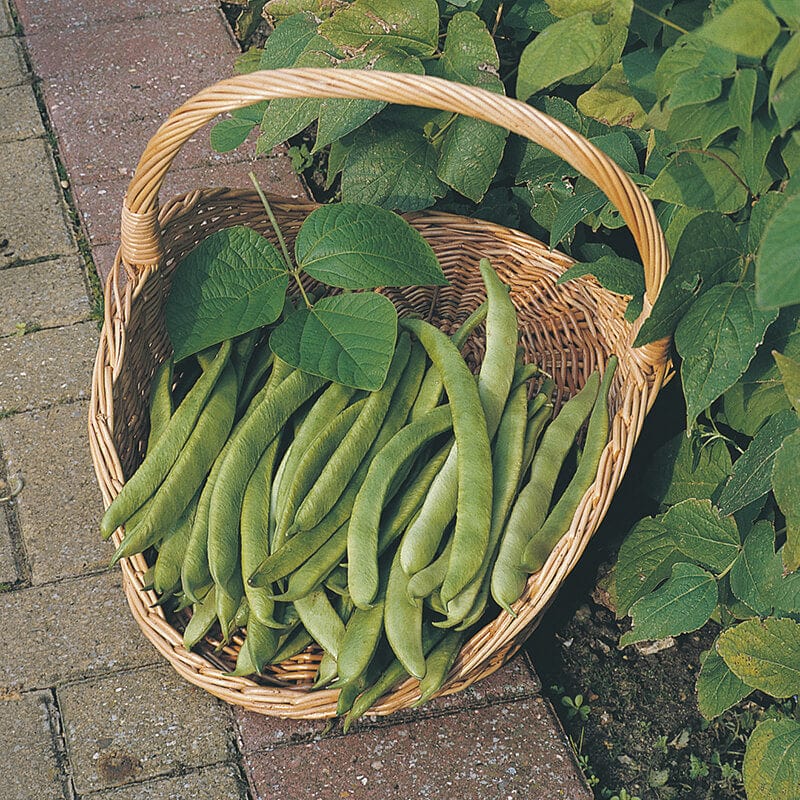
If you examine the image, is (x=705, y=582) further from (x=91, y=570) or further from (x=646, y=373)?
(x=91, y=570)

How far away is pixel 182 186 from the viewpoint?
2.85 metres

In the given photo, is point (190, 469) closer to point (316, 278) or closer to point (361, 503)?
point (361, 503)

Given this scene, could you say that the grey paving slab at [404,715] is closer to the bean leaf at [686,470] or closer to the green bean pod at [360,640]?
the green bean pod at [360,640]

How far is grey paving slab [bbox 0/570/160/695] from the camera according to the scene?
6.26ft

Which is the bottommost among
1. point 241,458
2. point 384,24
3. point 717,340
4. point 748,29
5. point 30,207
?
point 30,207

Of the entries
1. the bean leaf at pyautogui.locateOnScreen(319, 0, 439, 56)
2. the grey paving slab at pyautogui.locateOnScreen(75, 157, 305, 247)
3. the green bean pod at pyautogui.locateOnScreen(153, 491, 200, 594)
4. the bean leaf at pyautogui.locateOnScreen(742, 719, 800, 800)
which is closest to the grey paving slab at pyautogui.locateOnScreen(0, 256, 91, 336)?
the grey paving slab at pyautogui.locateOnScreen(75, 157, 305, 247)

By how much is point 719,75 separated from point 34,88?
2480 millimetres

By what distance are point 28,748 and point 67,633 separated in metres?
0.24

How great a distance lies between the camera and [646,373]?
172 cm

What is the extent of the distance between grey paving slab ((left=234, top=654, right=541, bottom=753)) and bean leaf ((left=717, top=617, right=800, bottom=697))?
0.42 metres

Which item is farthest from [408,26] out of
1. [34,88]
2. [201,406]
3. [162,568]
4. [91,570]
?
[34,88]

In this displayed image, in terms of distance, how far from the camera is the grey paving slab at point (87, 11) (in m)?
3.44

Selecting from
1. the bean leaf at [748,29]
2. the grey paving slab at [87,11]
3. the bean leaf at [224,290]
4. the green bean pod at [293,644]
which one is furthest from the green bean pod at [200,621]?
the grey paving slab at [87,11]

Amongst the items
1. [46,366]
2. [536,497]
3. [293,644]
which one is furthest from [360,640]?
[46,366]
